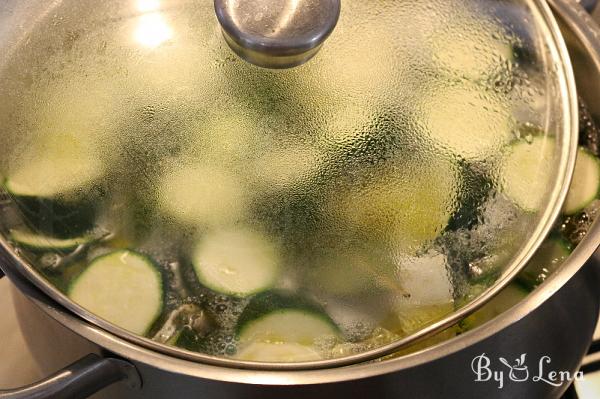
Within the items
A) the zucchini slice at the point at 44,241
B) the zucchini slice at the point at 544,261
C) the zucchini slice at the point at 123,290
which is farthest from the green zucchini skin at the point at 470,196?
the zucchini slice at the point at 44,241

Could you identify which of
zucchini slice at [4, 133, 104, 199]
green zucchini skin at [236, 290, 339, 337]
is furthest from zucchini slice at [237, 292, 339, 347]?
zucchini slice at [4, 133, 104, 199]

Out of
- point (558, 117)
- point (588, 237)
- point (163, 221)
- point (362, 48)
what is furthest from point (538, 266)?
point (163, 221)

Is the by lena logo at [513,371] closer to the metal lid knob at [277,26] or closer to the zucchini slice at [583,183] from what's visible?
the zucchini slice at [583,183]

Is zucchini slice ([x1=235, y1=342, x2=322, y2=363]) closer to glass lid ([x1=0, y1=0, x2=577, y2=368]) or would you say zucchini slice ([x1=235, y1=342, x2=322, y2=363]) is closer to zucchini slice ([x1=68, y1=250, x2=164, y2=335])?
glass lid ([x1=0, y1=0, x2=577, y2=368])

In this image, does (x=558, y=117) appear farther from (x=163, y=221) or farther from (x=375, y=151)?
(x=163, y=221)


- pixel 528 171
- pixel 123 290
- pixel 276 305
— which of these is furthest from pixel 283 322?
pixel 528 171
